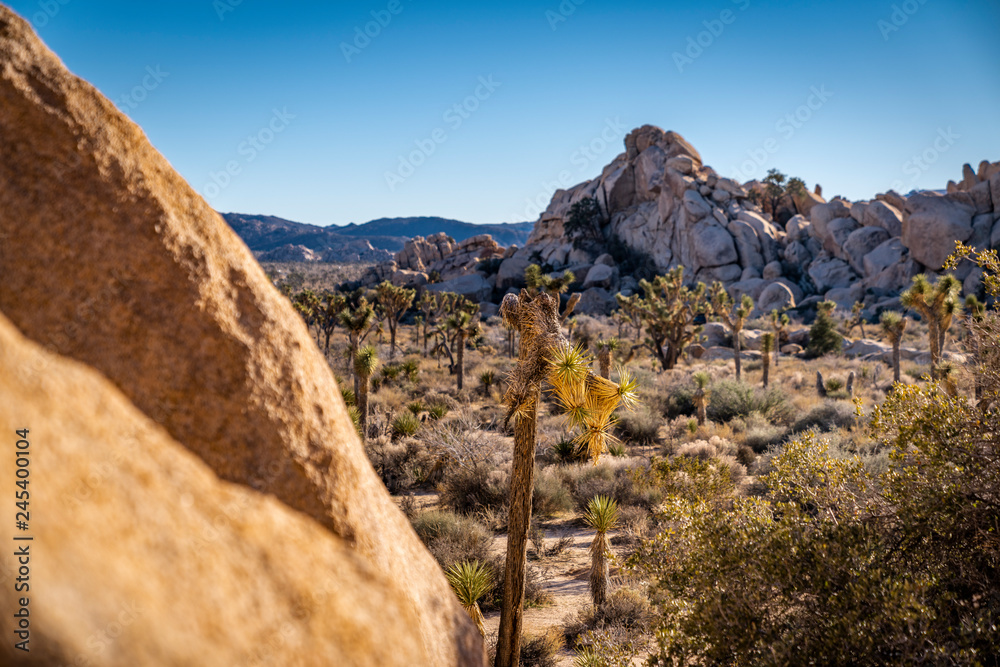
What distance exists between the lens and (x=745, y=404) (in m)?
21.2

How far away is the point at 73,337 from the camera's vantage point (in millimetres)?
2254

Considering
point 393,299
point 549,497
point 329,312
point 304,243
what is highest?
point 304,243

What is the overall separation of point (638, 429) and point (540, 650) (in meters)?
12.5

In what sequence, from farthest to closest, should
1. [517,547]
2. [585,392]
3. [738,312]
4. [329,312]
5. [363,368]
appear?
1. [329,312]
2. [738,312]
3. [363,368]
4. [517,547]
5. [585,392]

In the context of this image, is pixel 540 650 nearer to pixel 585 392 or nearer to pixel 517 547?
pixel 517 547

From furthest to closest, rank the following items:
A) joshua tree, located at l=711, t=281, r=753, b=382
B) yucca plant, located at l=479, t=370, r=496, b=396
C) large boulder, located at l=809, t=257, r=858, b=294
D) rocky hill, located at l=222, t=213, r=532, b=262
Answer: rocky hill, located at l=222, t=213, r=532, b=262 → large boulder, located at l=809, t=257, r=858, b=294 → joshua tree, located at l=711, t=281, r=753, b=382 → yucca plant, located at l=479, t=370, r=496, b=396

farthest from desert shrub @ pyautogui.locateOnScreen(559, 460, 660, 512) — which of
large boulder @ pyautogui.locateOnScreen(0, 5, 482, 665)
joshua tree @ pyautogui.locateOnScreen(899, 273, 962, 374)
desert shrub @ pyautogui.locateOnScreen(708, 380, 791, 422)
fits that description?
joshua tree @ pyautogui.locateOnScreen(899, 273, 962, 374)

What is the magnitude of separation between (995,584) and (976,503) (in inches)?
24.1

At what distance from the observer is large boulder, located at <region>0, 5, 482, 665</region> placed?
90.8 inches

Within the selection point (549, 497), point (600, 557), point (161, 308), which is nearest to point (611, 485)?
point (549, 497)

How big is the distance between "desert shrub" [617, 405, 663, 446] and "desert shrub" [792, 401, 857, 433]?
464 centimetres

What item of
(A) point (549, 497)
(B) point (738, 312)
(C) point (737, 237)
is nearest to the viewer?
(A) point (549, 497)

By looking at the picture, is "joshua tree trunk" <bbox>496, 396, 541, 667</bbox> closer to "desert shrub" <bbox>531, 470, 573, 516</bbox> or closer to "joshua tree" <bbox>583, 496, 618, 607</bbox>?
"joshua tree" <bbox>583, 496, 618, 607</bbox>

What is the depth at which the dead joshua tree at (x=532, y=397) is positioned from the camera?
18.8 ft
